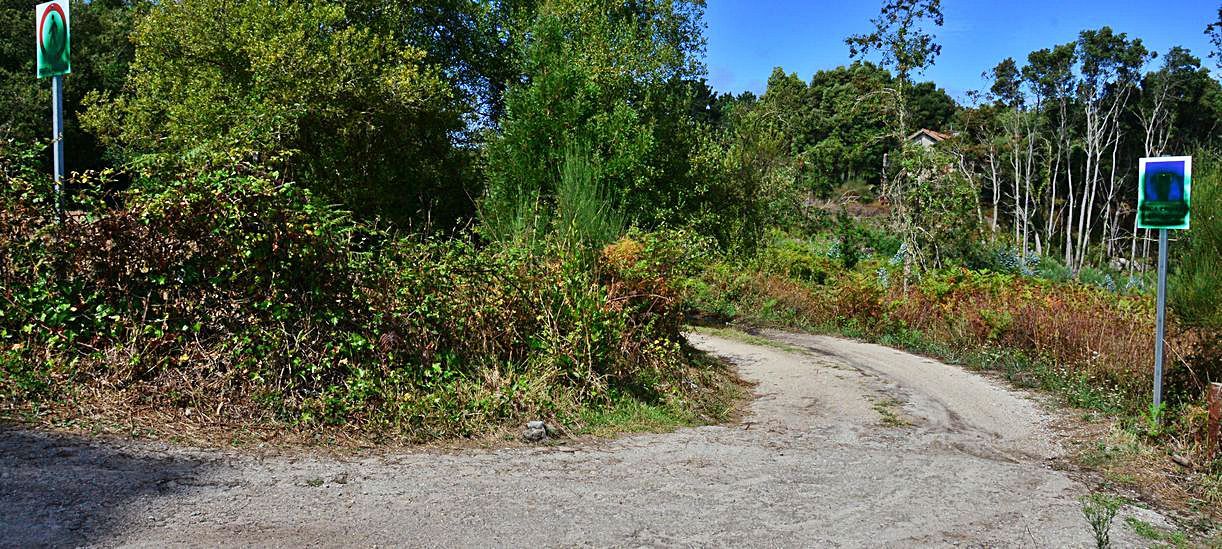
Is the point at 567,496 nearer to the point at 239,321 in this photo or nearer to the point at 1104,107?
the point at 239,321

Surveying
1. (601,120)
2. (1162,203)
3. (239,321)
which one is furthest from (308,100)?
(1162,203)

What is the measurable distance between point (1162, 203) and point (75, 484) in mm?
7681

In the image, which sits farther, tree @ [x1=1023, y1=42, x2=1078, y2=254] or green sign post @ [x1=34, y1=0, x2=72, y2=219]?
tree @ [x1=1023, y1=42, x2=1078, y2=254]

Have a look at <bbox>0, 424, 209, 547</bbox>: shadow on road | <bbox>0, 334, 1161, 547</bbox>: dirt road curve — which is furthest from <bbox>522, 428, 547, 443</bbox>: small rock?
<bbox>0, 424, 209, 547</bbox>: shadow on road

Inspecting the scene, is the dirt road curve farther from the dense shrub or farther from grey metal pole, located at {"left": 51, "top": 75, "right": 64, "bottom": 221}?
grey metal pole, located at {"left": 51, "top": 75, "right": 64, "bottom": 221}

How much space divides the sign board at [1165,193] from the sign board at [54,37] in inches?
329

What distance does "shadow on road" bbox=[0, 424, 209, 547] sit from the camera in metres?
3.80

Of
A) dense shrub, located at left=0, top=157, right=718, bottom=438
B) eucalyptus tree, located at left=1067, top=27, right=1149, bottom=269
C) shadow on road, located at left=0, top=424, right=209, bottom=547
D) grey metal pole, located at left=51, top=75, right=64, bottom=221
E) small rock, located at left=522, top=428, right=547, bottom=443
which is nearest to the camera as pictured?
shadow on road, located at left=0, top=424, right=209, bottom=547

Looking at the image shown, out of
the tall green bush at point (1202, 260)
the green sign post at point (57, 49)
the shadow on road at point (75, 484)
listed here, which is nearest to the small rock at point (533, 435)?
the shadow on road at point (75, 484)

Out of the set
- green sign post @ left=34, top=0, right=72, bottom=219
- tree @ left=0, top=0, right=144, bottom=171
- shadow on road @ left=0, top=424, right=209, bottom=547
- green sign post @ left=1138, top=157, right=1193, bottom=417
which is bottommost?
shadow on road @ left=0, top=424, right=209, bottom=547

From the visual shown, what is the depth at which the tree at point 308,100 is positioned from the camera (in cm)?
1313

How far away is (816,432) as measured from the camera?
7121 millimetres

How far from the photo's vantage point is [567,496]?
4895 mm

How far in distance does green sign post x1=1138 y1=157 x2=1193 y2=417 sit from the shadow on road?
7.04m
